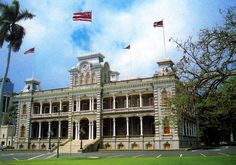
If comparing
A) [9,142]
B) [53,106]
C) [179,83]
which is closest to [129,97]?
[53,106]

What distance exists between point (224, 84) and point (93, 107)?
38.0m

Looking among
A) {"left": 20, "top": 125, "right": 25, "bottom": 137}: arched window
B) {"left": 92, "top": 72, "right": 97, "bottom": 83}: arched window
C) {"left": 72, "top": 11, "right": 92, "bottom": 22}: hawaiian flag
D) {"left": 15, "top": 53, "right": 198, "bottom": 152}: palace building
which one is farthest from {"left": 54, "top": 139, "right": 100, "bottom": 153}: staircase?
{"left": 72, "top": 11, "right": 92, "bottom": 22}: hawaiian flag

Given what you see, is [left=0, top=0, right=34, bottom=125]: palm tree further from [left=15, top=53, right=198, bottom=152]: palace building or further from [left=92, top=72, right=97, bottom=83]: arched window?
[left=92, top=72, right=97, bottom=83]: arched window

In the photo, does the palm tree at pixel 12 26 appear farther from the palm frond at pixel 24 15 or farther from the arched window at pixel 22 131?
the arched window at pixel 22 131

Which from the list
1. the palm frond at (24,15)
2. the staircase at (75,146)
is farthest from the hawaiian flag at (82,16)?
the staircase at (75,146)

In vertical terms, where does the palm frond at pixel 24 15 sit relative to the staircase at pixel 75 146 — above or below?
above

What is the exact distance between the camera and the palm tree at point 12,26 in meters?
28.7

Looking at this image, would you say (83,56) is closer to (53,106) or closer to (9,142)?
(53,106)

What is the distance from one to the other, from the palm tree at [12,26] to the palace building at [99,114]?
2028 centimetres

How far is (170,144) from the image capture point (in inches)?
1706

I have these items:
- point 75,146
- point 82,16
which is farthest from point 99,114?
point 82,16

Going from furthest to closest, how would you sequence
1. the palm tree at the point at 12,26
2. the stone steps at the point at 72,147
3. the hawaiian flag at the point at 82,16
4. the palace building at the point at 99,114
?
the palace building at the point at 99,114 → the stone steps at the point at 72,147 → the hawaiian flag at the point at 82,16 → the palm tree at the point at 12,26

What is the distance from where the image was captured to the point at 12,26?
29391 mm

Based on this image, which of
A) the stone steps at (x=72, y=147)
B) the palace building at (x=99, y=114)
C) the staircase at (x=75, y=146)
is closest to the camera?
the staircase at (x=75, y=146)
